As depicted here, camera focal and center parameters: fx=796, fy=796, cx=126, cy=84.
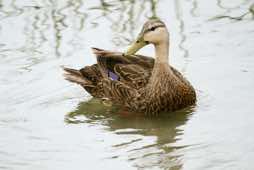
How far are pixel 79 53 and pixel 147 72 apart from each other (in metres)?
1.64

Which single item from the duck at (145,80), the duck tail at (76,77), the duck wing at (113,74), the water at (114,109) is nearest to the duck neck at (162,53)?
the duck at (145,80)

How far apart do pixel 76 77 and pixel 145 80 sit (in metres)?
0.99

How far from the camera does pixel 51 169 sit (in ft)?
24.1

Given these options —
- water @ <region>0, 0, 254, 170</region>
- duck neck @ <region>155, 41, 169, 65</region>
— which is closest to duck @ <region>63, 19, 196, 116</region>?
duck neck @ <region>155, 41, 169, 65</region>

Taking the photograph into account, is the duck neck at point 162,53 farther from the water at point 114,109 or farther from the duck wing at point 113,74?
the water at point 114,109

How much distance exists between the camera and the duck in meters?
8.89

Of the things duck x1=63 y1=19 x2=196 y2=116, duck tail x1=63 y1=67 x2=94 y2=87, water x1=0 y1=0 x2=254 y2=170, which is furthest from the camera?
duck tail x1=63 y1=67 x2=94 y2=87

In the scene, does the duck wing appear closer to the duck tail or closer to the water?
the duck tail

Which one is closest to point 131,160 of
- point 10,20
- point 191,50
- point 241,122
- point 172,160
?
point 172,160

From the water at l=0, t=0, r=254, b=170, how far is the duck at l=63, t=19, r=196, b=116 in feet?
0.51

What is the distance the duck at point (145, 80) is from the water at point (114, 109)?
0.15 metres

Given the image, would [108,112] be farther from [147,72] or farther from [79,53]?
[79,53]

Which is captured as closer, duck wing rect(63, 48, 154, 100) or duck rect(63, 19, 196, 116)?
duck rect(63, 19, 196, 116)

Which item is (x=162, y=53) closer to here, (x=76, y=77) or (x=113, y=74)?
(x=113, y=74)
